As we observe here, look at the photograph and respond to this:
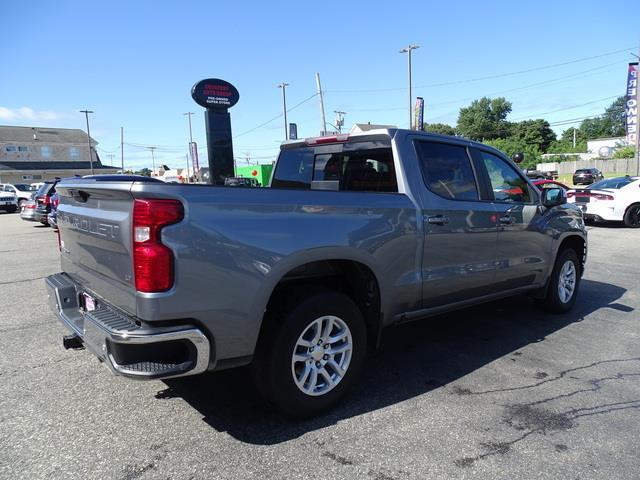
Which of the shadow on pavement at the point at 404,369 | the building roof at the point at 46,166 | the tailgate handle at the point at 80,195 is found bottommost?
the shadow on pavement at the point at 404,369

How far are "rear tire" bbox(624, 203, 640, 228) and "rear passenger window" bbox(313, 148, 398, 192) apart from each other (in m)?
12.6

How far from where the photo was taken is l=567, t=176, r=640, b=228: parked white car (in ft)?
44.3

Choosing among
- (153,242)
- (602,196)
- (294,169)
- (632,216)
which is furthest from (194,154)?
(153,242)

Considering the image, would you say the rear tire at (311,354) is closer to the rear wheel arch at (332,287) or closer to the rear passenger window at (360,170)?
the rear wheel arch at (332,287)

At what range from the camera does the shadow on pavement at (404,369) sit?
3146 mm

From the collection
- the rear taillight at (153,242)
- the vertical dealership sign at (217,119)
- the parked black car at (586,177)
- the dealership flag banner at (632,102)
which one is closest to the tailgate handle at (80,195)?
the rear taillight at (153,242)

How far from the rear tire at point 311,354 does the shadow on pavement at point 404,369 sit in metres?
0.18

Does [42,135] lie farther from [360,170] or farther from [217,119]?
[360,170]

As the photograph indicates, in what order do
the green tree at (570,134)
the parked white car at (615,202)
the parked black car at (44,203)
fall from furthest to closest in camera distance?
the green tree at (570,134)
the parked black car at (44,203)
the parked white car at (615,202)

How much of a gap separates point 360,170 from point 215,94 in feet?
28.5

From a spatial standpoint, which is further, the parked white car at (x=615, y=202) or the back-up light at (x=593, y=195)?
the back-up light at (x=593, y=195)

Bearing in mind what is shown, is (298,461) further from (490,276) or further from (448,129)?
(448,129)

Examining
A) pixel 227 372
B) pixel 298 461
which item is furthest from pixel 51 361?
pixel 298 461

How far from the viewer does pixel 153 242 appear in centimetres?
248
